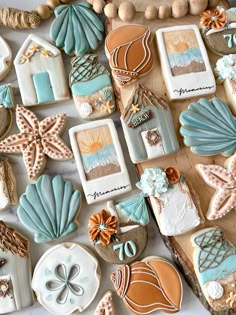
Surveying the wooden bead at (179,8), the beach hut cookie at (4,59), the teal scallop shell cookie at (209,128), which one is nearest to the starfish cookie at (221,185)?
the teal scallop shell cookie at (209,128)

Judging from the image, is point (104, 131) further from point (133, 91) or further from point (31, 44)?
point (31, 44)

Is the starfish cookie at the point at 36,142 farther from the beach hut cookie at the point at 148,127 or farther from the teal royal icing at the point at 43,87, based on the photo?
the beach hut cookie at the point at 148,127

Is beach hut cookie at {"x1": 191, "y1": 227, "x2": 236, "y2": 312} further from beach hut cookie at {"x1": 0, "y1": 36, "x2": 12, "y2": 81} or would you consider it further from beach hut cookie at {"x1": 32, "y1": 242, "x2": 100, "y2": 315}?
beach hut cookie at {"x1": 0, "y1": 36, "x2": 12, "y2": 81}

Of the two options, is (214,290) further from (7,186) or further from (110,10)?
(110,10)

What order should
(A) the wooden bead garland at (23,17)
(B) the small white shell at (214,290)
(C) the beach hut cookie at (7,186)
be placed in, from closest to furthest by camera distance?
1. (B) the small white shell at (214,290)
2. (C) the beach hut cookie at (7,186)
3. (A) the wooden bead garland at (23,17)

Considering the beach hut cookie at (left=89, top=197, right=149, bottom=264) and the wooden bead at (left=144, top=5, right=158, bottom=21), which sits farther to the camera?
the wooden bead at (left=144, top=5, right=158, bottom=21)

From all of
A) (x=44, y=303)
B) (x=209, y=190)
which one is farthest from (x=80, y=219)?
(x=209, y=190)

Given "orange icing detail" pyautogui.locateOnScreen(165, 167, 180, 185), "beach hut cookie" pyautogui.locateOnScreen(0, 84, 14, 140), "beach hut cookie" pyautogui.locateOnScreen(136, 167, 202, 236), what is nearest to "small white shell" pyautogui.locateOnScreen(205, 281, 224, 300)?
"beach hut cookie" pyautogui.locateOnScreen(136, 167, 202, 236)
